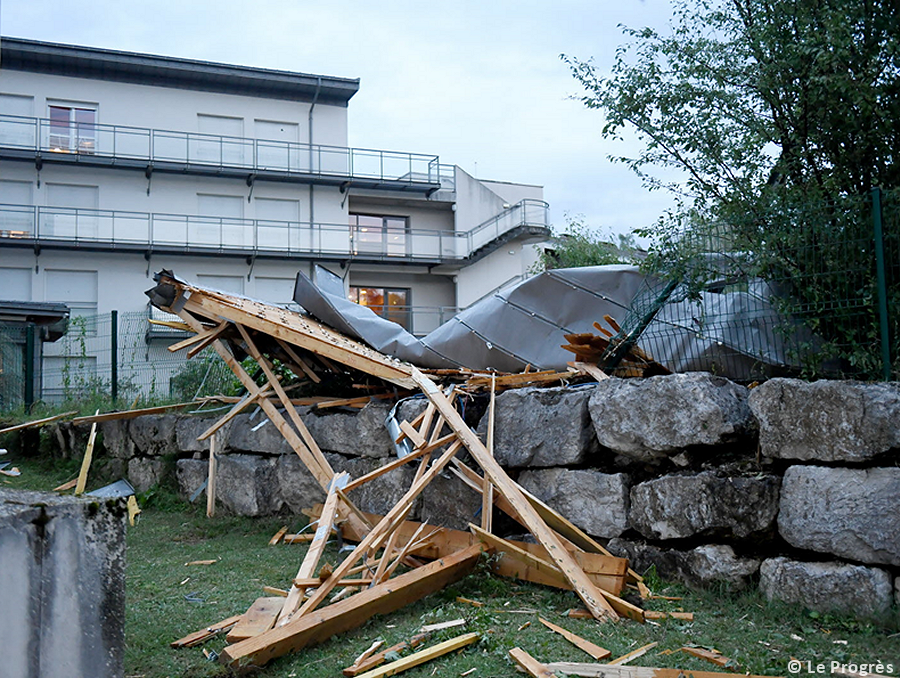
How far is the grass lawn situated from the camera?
4328 millimetres

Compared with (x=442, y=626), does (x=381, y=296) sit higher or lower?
higher

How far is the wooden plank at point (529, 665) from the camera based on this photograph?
4.11m

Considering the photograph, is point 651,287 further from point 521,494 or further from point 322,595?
point 322,595

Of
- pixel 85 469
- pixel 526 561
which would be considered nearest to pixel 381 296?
pixel 85 469

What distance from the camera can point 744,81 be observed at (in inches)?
259

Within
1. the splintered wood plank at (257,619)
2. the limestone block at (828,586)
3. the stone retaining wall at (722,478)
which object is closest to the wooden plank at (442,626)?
the splintered wood plank at (257,619)

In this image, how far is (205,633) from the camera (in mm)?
5125

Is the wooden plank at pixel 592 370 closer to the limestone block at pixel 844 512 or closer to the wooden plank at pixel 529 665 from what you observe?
the limestone block at pixel 844 512

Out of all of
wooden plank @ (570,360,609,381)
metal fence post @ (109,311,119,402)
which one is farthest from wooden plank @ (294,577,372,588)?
metal fence post @ (109,311,119,402)

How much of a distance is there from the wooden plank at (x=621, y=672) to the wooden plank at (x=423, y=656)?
23.8 inches

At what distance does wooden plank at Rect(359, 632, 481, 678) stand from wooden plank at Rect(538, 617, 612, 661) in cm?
49

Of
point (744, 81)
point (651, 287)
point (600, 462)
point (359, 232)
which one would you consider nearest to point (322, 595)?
point (600, 462)

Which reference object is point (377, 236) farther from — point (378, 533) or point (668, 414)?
point (668, 414)

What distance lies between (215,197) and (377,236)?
5.94 meters
